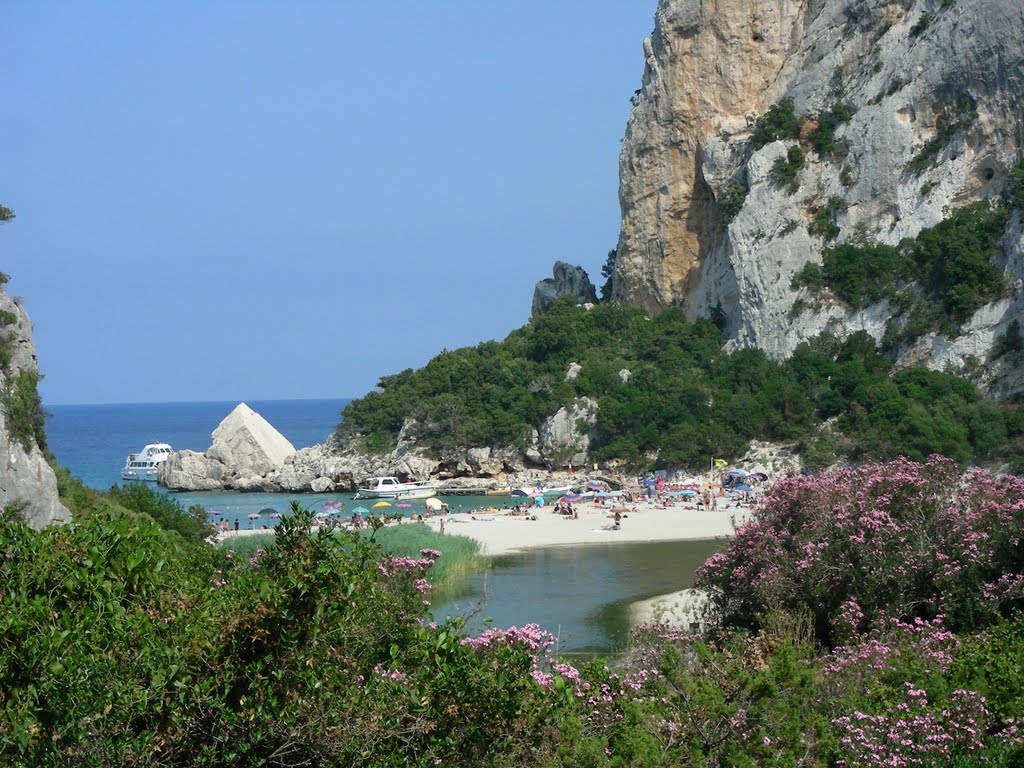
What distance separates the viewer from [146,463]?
232 feet

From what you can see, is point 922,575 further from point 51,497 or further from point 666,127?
point 666,127

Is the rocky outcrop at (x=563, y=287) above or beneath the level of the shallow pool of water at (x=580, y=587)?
above

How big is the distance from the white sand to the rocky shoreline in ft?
31.7

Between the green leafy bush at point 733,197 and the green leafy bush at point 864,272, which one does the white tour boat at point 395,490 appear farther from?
the green leafy bush at point 864,272

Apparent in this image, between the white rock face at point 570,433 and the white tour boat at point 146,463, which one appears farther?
the white tour boat at point 146,463

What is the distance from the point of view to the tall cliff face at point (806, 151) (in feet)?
167

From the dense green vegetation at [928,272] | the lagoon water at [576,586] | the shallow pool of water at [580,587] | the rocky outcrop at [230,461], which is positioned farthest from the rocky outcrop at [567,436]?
the shallow pool of water at [580,587]

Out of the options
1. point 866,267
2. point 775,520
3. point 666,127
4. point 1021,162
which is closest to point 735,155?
point 666,127

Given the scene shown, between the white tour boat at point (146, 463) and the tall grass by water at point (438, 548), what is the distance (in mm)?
41540

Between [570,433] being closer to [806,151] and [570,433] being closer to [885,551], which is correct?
[806,151]

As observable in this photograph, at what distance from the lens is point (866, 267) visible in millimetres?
52688

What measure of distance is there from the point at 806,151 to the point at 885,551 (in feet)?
149

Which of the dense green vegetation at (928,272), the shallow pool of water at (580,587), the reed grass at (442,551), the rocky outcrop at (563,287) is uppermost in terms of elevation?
the rocky outcrop at (563,287)

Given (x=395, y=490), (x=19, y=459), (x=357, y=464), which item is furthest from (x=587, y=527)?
(x=357, y=464)
